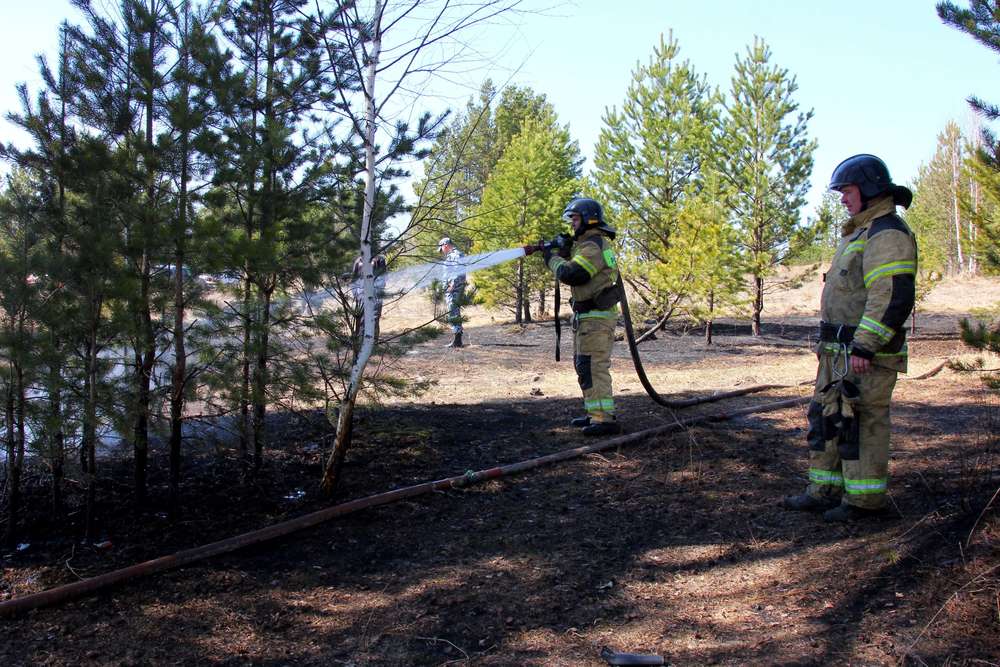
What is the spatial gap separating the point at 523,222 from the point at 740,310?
21.3 ft

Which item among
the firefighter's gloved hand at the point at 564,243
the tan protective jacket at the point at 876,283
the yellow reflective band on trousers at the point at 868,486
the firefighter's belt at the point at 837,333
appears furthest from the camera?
the firefighter's gloved hand at the point at 564,243

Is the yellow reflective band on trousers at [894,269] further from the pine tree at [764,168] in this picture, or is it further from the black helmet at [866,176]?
the pine tree at [764,168]

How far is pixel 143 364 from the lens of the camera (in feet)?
15.8

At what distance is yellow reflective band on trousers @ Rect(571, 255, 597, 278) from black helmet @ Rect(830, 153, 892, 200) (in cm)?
272

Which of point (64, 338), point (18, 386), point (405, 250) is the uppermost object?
point (405, 250)

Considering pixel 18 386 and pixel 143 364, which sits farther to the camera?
pixel 143 364

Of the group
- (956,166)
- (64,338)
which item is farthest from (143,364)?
(956,166)

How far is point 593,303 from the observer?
7.17 metres

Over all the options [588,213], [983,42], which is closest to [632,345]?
[588,213]

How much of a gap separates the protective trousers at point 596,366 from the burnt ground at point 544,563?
0.44 metres

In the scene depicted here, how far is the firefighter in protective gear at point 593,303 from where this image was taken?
7062 mm

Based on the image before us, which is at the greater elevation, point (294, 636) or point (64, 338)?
point (64, 338)

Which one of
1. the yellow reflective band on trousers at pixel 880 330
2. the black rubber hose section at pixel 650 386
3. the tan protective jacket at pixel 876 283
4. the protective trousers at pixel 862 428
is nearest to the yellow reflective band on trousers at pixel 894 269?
the tan protective jacket at pixel 876 283

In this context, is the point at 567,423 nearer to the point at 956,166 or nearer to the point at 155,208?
the point at 155,208
